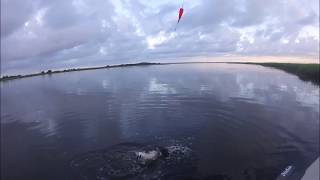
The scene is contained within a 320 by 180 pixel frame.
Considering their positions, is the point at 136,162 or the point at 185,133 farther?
the point at 185,133

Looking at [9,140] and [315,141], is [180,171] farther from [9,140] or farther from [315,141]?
[9,140]

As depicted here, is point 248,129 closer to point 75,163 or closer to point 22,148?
point 75,163

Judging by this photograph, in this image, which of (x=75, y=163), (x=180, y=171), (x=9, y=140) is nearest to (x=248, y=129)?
(x=180, y=171)

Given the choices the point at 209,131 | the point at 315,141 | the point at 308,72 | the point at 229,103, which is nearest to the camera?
the point at 315,141

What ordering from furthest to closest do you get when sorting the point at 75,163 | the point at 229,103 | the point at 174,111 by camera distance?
the point at 229,103 → the point at 174,111 → the point at 75,163

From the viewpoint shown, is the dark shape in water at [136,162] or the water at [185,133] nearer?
the dark shape in water at [136,162]

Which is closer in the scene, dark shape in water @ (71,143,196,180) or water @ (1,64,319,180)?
dark shape in water @ (71,143,196,180)

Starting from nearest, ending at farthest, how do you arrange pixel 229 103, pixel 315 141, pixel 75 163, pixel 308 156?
pixel 75 163, pixel 308 156, pixel 315 141, pixel 229 103

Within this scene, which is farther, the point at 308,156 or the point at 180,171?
the point at 308,156

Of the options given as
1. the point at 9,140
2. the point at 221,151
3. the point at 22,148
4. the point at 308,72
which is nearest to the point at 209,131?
the point at 221,151
